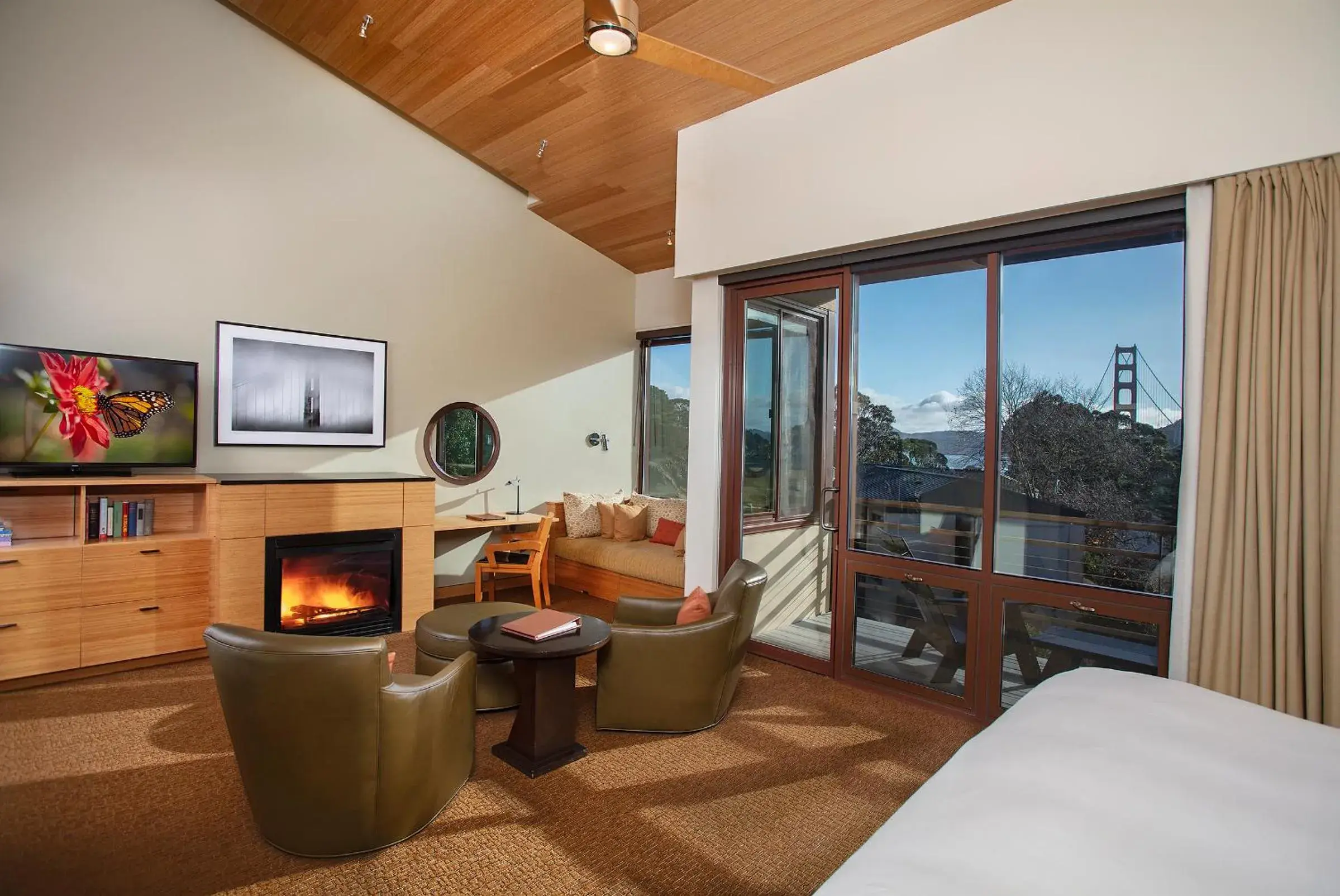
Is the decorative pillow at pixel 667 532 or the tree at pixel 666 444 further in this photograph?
the tree at pixel 666 444

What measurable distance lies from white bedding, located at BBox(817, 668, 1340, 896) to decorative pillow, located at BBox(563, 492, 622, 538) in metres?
4.96

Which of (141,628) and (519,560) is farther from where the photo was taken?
(519,560)

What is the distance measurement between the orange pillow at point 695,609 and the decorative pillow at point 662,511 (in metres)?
2.72

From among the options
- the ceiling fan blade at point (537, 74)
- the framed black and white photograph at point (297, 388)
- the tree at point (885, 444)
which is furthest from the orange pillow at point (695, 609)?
the framed black and white photograph at point (297, 388)

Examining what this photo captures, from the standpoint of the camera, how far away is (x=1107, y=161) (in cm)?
298

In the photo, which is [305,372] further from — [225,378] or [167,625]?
[167,625]

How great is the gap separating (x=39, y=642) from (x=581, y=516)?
3852mm

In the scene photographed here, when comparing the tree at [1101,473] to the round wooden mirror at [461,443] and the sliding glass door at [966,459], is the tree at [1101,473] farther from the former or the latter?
the round wooden mirror at [461,443]

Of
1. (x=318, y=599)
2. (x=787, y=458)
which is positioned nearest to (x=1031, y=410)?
(x=787, y=458)

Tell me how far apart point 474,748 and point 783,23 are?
3.82m

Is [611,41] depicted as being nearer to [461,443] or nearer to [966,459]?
[966,459]

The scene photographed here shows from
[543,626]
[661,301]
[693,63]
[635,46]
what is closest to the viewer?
[635,46]

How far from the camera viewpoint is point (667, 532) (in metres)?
6.30

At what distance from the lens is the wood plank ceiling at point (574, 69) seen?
3.62 metres
